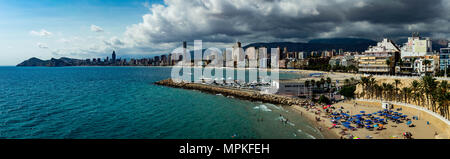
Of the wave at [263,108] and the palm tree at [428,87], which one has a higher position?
the palm tree at [428,87]

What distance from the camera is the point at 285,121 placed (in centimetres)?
3475

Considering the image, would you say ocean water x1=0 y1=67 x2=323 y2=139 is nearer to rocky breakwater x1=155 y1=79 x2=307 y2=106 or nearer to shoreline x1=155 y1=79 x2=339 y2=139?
shoreline x1=155 y1=79 x2=339 y2=139

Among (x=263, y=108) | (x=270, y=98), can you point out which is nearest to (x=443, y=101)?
(x=263, y=108)

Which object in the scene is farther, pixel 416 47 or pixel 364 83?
pixel 416 47

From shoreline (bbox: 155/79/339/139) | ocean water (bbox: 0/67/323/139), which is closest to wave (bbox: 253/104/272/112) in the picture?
ocean water (bbox: 0/67/323/139)

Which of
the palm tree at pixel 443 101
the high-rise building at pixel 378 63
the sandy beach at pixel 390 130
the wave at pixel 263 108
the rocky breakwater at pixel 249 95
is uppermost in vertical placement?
the high-rise building at pixel 378 63

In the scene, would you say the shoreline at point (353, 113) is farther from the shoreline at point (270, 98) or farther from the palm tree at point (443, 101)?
the palm tree at point (443, 101)

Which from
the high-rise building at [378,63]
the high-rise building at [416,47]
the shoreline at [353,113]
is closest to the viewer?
the shoreline at [353,113]

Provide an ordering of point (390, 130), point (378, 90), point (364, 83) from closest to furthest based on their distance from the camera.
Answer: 1. point (390, 130)
2. point (378, 90)
3. point (364, 83)

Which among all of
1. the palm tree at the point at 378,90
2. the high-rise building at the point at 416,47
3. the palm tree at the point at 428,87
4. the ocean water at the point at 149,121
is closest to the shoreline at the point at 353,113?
the ocean water at the point at 149,121

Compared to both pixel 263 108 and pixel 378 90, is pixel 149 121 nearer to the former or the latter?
pixel 263 108

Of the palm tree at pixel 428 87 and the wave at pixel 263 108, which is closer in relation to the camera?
the palm tree at pixel 428 87
